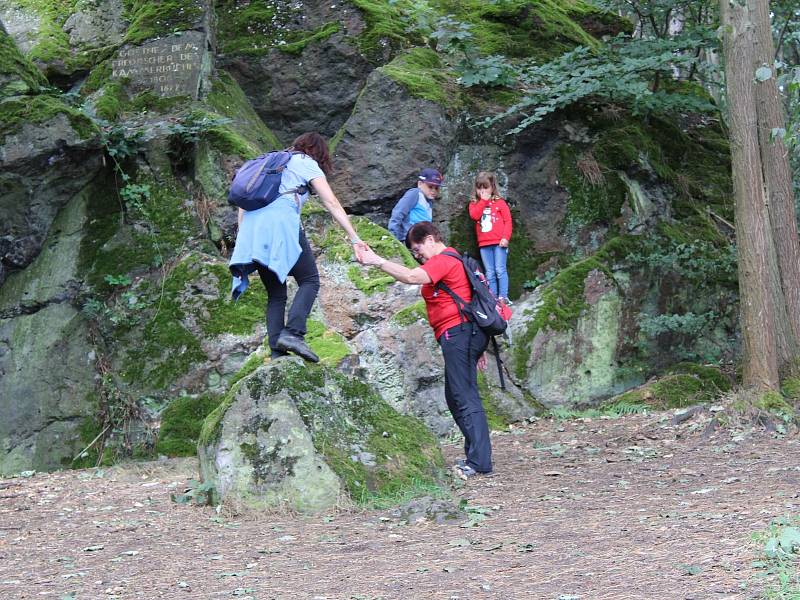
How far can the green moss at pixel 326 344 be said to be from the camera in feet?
26.5

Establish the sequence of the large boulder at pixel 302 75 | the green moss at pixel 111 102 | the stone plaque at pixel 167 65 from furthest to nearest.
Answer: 1. the large boulder at pixel 302 75
2. the stone plaque at pixel 167 65
3. the green moss at pixel 111 102

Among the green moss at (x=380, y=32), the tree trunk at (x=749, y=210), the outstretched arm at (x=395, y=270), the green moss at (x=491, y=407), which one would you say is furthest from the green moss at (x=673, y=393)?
the green moss at (x=380, y=32)

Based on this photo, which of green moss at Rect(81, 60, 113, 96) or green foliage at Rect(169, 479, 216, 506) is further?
Result: green moss at Rect(81, 60, 113, 96)

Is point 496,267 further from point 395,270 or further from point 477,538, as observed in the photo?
point 477,538

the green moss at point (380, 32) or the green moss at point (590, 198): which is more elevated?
the green moss at point (380, 32)

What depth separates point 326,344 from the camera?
27.2 ft

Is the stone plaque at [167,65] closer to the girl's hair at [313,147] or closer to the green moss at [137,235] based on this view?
the green moss at [137,235]

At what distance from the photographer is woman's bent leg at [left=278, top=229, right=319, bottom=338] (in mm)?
6328

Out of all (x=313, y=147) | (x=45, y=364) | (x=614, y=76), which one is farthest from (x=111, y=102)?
(x=614, y=76)

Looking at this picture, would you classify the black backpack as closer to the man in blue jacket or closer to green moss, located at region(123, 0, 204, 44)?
the man in blue jacket

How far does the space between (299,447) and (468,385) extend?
56.9 inches

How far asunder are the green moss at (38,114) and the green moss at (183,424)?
321 centimetres

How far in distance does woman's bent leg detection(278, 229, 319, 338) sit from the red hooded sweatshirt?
16.5 feet

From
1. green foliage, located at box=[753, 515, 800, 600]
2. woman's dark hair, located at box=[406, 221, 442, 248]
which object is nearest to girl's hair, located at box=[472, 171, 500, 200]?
woman's dark hair, located at box=[406, 221, 442, 248]
